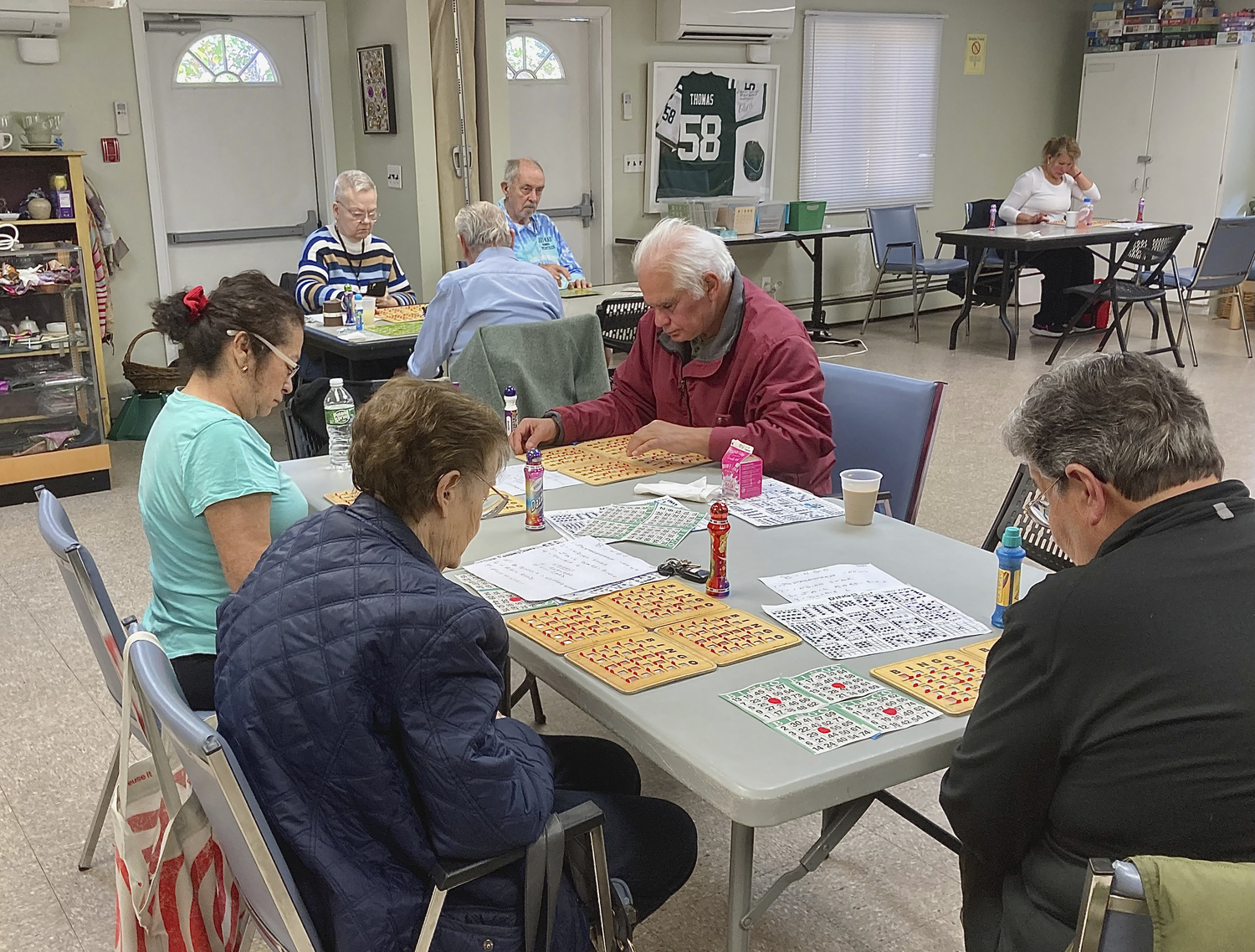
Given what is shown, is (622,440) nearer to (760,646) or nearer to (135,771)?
(760,646)

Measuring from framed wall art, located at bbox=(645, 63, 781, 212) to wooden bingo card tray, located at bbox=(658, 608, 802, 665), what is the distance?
655cm

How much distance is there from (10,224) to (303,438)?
1.91 m

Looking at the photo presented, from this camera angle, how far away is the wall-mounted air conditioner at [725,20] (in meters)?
7.69

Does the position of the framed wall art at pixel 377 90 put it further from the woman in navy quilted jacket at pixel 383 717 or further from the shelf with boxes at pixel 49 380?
the woman in navy quilted jacket at pixel 383 717

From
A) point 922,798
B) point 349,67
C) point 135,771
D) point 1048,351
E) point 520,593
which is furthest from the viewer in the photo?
point 1048,351

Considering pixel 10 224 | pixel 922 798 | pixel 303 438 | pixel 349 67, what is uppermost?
pixel 349 67

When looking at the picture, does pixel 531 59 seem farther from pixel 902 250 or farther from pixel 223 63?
pixel 902 250

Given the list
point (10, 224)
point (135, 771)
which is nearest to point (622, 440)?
point (135, 771)

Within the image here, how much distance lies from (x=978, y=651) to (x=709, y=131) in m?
6.91

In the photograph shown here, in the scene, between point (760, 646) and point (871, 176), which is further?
point (871, 176)

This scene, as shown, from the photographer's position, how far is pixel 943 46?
30.1 ft

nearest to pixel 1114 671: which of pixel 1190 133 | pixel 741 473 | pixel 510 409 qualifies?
pixel 741 473

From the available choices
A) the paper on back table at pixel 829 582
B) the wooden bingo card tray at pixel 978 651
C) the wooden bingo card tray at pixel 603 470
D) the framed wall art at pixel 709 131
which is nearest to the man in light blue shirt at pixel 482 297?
the wooden bingo card tray at pixel 603 470

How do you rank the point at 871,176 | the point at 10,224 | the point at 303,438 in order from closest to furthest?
the point at 303,438 < the point at 10,224 < the point at 871,176
